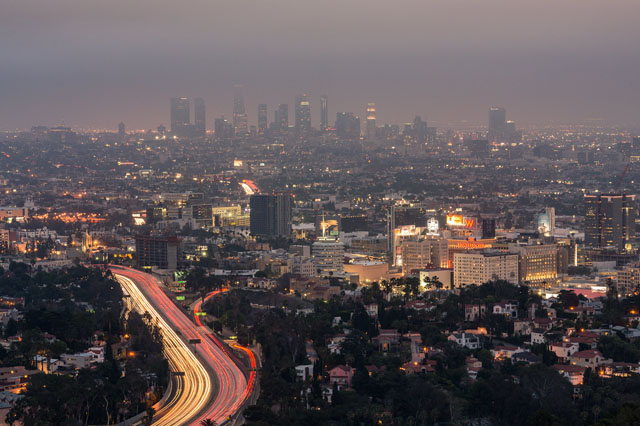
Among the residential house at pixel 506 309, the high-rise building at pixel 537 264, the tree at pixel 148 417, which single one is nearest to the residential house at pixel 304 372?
the tree at pixel 148 417

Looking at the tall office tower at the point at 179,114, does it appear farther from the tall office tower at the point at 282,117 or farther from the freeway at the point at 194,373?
the freeway at the point at 194,373

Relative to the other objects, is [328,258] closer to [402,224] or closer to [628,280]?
[628,280]

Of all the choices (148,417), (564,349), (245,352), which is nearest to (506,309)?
(564,349)

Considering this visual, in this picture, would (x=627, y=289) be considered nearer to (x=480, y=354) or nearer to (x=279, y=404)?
(x=480, y=354)

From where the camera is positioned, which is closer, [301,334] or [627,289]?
[301,334]

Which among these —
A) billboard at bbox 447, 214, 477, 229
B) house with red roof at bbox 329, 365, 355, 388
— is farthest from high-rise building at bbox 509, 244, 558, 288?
house with red roof at bbox 329, 365, 355, 388

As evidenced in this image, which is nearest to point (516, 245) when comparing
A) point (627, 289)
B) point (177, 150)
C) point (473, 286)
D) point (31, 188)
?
point (627, 289)
